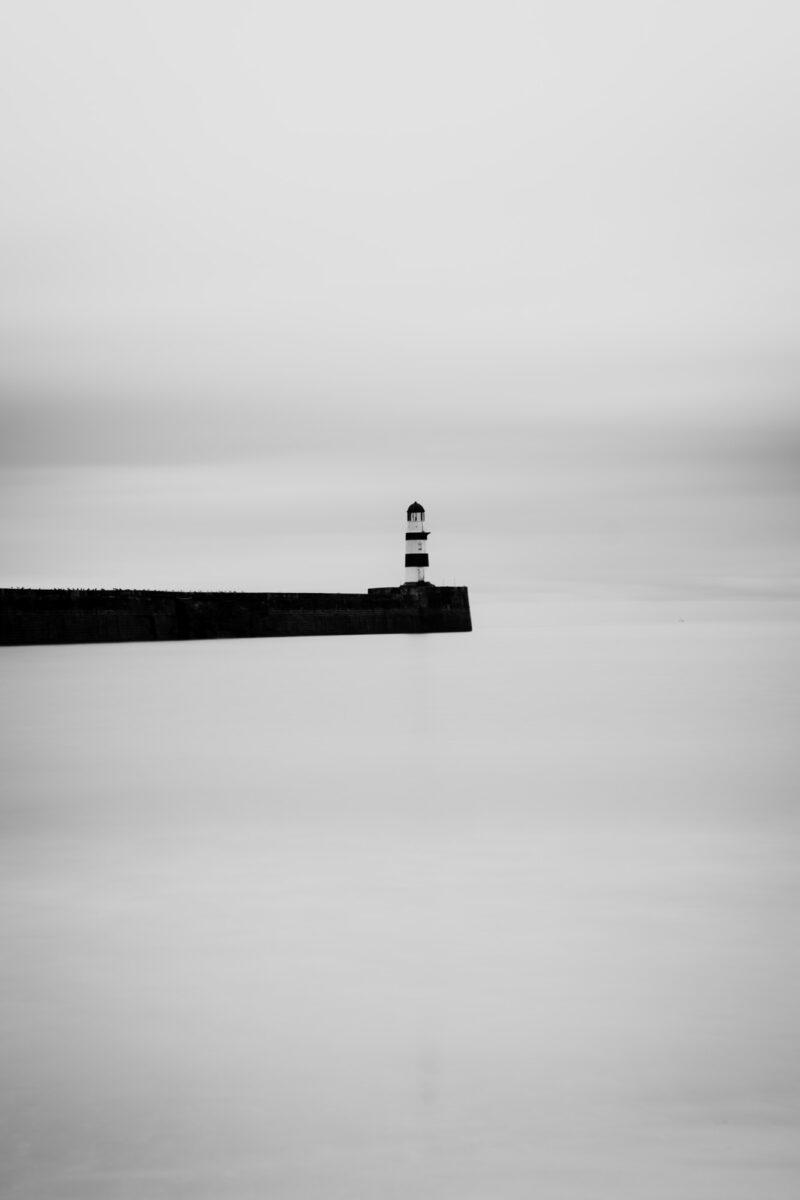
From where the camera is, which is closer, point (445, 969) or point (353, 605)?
point (445, 969)

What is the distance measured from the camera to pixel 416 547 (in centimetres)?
2802

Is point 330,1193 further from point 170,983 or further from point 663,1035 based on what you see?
point 170,983

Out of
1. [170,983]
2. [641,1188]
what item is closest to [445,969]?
[170,983]

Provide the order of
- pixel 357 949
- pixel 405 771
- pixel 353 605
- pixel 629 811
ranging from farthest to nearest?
pixel 353 605 → pixel 405 771 → pixel 629 811 → pixel 357 949

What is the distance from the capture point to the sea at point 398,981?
A: 2033mm

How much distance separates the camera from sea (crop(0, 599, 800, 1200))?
203 cm

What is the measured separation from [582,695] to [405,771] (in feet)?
25.9

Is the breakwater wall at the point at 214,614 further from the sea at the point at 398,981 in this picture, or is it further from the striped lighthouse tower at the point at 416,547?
the sea at the point at 398,981

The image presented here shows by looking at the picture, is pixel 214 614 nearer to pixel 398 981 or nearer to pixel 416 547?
pixel 416 547

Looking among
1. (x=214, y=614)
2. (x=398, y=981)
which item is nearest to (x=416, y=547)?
(x=214, y=614)

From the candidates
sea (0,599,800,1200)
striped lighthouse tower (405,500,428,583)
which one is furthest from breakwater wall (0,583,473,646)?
sea (0,599,800,1200)

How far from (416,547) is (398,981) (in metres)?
25.0

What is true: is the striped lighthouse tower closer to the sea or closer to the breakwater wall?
the breakwater wall

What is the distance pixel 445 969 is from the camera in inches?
127
